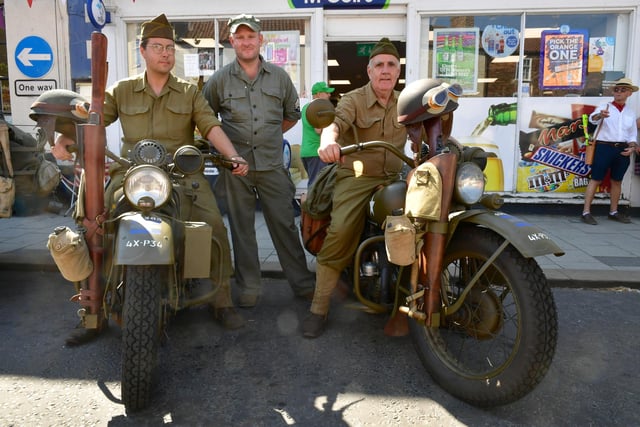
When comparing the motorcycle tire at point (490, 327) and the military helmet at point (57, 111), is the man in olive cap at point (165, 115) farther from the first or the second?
the motorcycle tire at point (490, 327)

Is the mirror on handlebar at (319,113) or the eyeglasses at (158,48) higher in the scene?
the eyeglasses at (158,48)

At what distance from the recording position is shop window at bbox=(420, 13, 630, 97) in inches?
302

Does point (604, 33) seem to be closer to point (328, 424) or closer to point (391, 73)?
point (391, 73)

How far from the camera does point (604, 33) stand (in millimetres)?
7684

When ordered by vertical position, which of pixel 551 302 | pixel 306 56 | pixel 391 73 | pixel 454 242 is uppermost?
pixel 306 56

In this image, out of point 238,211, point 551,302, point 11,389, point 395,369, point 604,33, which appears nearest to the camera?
point 551,302

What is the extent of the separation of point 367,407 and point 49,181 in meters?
3.29

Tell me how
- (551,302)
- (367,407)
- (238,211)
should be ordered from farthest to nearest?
(238,211) < (367,407) < (551,302)

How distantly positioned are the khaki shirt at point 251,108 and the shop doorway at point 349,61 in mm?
4502

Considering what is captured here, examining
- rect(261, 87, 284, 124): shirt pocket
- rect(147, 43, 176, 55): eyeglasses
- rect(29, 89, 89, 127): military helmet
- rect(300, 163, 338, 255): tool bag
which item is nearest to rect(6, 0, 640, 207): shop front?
rect(261, 87, 284, 124): shirt pocket

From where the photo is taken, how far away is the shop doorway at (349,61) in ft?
28.4

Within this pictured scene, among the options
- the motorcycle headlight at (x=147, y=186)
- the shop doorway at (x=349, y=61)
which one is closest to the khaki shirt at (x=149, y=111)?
the motorcycle headlight at (x=147, y=186)

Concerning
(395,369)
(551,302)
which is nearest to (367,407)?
(395,369)

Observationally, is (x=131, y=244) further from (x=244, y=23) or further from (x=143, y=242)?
(x=244, y=23)
